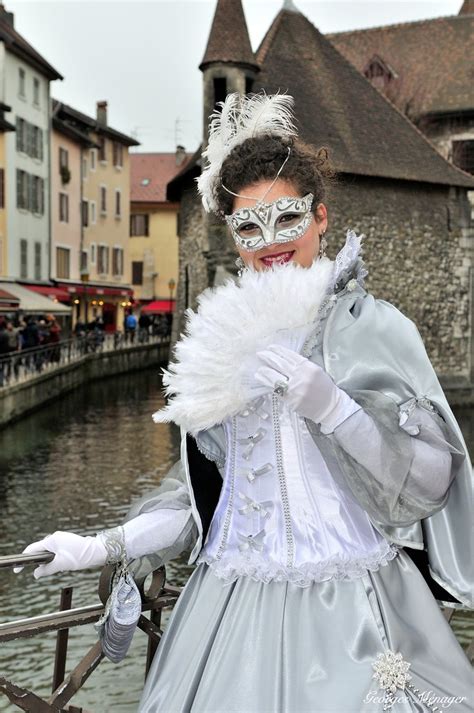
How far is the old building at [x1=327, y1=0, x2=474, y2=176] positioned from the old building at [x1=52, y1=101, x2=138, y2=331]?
14220 mm

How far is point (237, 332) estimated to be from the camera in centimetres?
209

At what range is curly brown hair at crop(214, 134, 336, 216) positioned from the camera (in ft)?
7.81

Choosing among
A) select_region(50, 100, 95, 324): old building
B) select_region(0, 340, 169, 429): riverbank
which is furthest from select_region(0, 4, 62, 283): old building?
select_region(0, 340, 169, 429): riverbank

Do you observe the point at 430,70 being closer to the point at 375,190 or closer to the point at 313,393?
the point at 375,190

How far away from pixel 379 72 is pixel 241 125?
1041 inches

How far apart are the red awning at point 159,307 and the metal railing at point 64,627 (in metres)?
45.5

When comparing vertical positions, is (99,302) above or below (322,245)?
below

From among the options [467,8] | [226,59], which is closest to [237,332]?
[226,59]

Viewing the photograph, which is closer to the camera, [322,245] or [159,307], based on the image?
[322,245]

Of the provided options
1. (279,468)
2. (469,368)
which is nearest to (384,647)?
(279,468)

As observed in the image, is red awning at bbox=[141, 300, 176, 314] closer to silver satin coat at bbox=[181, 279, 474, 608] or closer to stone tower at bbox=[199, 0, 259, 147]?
stone tower at bbox=[199, 0, 259, 147]

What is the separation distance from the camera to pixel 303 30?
2219cm

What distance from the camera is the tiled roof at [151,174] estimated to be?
51344 millimetres

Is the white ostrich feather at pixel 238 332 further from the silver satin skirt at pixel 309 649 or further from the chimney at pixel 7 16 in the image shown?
the chimney at pixel 7 16
